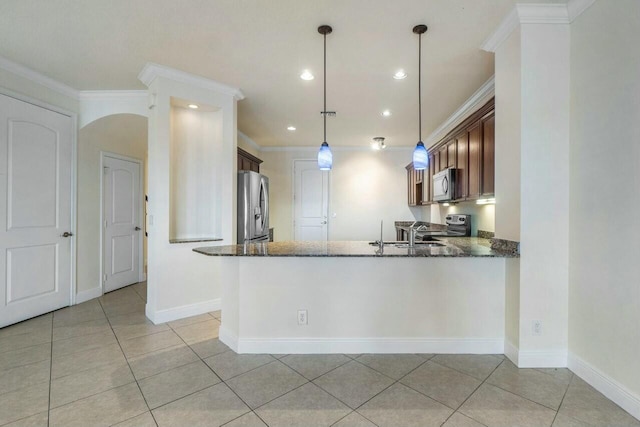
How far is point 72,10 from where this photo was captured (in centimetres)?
205

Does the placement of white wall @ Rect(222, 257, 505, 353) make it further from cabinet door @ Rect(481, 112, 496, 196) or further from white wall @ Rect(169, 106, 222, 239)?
white wall @ Rect(169, 106, 222, 239)

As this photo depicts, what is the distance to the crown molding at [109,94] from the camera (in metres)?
3.41

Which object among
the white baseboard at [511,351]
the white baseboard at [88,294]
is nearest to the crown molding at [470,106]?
the white baseboard at [511,351]

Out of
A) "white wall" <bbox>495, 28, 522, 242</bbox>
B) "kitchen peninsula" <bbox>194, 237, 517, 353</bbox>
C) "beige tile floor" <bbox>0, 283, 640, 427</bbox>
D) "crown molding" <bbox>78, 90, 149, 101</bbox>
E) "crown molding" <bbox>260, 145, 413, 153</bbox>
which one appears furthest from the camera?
"crown molding" <bbox>260, 145, 413, 153</bbox>

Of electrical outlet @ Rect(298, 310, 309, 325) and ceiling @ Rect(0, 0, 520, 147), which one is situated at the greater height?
ceiling @ Rect(0, 0, 520, 147)

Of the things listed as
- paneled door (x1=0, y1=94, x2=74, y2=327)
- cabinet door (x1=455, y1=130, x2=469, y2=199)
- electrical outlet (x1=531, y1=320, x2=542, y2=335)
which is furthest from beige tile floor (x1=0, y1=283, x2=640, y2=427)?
cabinet door (x1=455, y1=130, x2=469, y2=199)

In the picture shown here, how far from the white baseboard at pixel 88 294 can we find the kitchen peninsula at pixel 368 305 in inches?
102

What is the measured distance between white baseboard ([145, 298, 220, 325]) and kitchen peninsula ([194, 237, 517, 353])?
1.06 metres

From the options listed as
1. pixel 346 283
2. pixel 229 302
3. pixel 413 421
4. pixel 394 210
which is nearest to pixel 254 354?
pixel 229 302

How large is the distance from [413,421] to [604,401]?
119 cm

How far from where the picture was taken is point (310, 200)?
618 centimetres

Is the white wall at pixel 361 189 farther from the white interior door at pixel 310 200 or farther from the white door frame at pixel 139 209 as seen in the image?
the white door frame at pixel 139 209

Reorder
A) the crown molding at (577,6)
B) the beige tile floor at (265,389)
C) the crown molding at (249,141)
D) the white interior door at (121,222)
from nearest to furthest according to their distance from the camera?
the beige tile floor at (265,389)
the crown molding at (577,6)
the white interior door at (121,222)
the crown molding at (249,141)

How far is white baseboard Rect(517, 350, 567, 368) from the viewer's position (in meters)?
2.05
